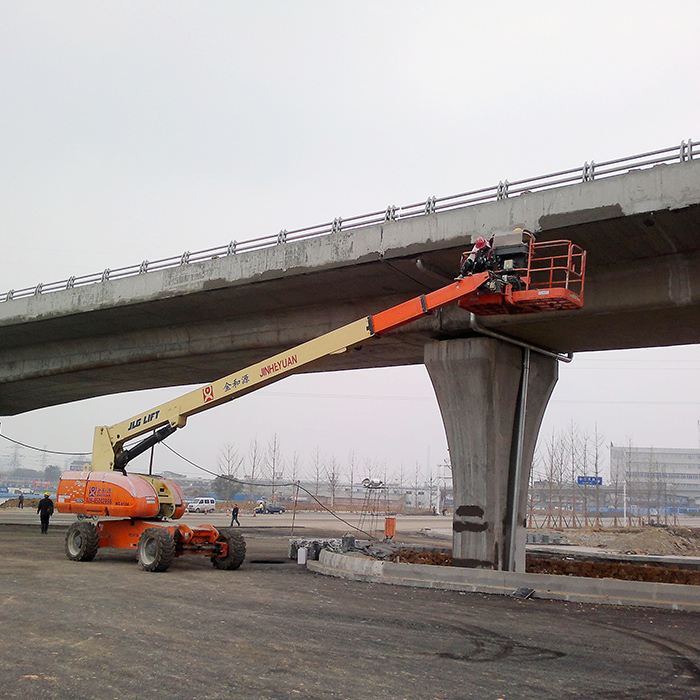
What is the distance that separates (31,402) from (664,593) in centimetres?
3478

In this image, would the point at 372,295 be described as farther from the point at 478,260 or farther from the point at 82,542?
the point at 82,542

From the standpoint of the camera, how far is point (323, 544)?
22.1 metres

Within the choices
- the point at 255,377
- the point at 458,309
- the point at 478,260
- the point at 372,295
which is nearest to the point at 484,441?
the point at 458,309

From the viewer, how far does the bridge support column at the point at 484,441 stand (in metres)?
18.5

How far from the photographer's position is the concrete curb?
535 inches

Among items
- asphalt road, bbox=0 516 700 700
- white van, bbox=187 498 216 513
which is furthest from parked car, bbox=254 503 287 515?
asphalt road, bbox=0 516 700 700

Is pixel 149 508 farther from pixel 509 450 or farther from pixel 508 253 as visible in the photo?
pixel 508 253

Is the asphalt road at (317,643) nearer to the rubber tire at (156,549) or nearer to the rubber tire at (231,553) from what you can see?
the rubber tire at (156,549)

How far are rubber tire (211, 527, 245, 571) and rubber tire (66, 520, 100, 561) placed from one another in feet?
10.8

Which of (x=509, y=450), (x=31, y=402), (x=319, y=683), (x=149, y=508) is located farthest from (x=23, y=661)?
(x=31, y=402)

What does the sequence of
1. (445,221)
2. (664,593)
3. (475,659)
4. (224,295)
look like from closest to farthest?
(475,659)
(664,593)
(445,221)
(224,295)

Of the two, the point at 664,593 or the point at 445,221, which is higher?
the point at 445,221

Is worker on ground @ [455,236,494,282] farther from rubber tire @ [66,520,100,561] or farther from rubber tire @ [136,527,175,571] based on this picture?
rubber tire @ [66,520,100,561]

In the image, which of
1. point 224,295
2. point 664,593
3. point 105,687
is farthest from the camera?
point 224,295
